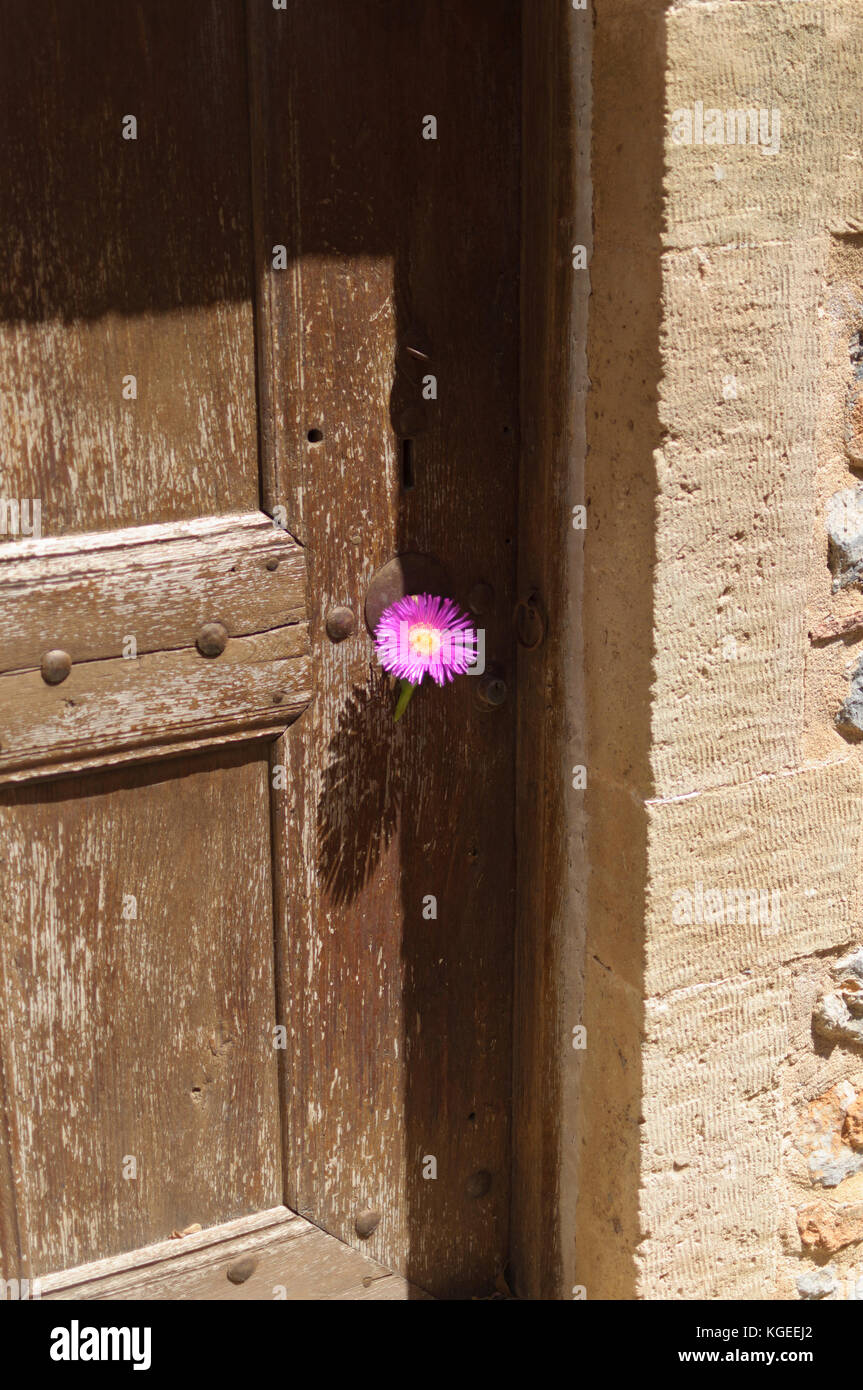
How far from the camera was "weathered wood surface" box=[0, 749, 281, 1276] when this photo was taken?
4.92 feet

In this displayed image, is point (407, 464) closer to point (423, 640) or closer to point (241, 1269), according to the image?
point (423, 640)

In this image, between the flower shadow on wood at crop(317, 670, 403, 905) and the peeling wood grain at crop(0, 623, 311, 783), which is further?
the flower shadow on wood at crop(317, 670, 403, 905)

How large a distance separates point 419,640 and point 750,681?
39 centimetres

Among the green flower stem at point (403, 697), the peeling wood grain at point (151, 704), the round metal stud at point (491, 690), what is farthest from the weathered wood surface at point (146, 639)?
the round metal stud at point (491, 690)

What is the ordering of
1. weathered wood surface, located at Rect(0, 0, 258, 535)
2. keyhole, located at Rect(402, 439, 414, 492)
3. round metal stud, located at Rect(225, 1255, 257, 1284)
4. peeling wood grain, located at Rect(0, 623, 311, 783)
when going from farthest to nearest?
round metal stud, located at Rect(225, 1255, 257, 1284)
keyhole, located at Rect(402, 439, 414, 492)
peeling wood grain, located at Rect(0, 623, 311, 783)
weathered wood surface, located at Rect(0, 0, 258, 535)

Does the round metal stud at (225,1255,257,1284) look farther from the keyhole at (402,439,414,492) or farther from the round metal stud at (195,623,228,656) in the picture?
the keyhole at (402,439,414,492)

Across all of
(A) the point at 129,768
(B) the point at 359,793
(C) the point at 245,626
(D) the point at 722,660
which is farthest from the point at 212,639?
(D) the point at 722,660

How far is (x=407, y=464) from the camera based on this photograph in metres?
1.59

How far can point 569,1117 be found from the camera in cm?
179

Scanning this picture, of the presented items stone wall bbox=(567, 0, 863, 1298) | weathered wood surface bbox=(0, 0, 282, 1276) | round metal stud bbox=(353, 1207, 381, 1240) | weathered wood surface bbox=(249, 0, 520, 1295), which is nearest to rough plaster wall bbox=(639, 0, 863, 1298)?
stone wall bbox=(567, 0, 863, 1298)

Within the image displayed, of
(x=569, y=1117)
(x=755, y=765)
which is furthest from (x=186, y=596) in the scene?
(x=569, y=1117)

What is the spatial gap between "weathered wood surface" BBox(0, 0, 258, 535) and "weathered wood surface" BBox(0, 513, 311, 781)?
0.05 metres

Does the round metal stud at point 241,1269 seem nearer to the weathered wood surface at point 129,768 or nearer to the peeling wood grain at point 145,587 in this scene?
the weathered wood surface at point 129,768

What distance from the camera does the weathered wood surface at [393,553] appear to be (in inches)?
57.7
